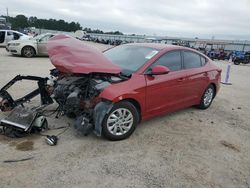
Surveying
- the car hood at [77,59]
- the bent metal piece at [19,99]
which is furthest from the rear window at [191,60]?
the bent metal piece at [19,99]

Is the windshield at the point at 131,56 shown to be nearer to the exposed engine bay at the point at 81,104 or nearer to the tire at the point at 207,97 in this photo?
the exposed engine bay at the point at 81,104

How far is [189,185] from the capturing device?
3328mm

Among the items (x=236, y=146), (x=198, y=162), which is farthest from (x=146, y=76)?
(x=236, y=146)

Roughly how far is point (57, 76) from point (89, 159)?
7.52 feet

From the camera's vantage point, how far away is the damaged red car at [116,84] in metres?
4.25

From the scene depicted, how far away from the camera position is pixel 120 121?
14.3 ft

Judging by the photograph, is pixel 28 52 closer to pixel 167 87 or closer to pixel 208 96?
pixel 208 96

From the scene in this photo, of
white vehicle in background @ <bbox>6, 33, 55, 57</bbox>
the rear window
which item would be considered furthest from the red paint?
white vehicle in background @ <bbox>6, 33, 55, 57</bbox>

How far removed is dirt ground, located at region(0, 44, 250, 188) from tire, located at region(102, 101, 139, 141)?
0.13 m

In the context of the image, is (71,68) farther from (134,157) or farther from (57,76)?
(134,157)

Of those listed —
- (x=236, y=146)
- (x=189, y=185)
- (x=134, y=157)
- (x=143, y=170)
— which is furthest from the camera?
(x=236, y=146)

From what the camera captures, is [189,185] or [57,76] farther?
[57,76]

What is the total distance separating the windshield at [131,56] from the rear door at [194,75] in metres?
0.97

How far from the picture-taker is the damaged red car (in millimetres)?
4250
